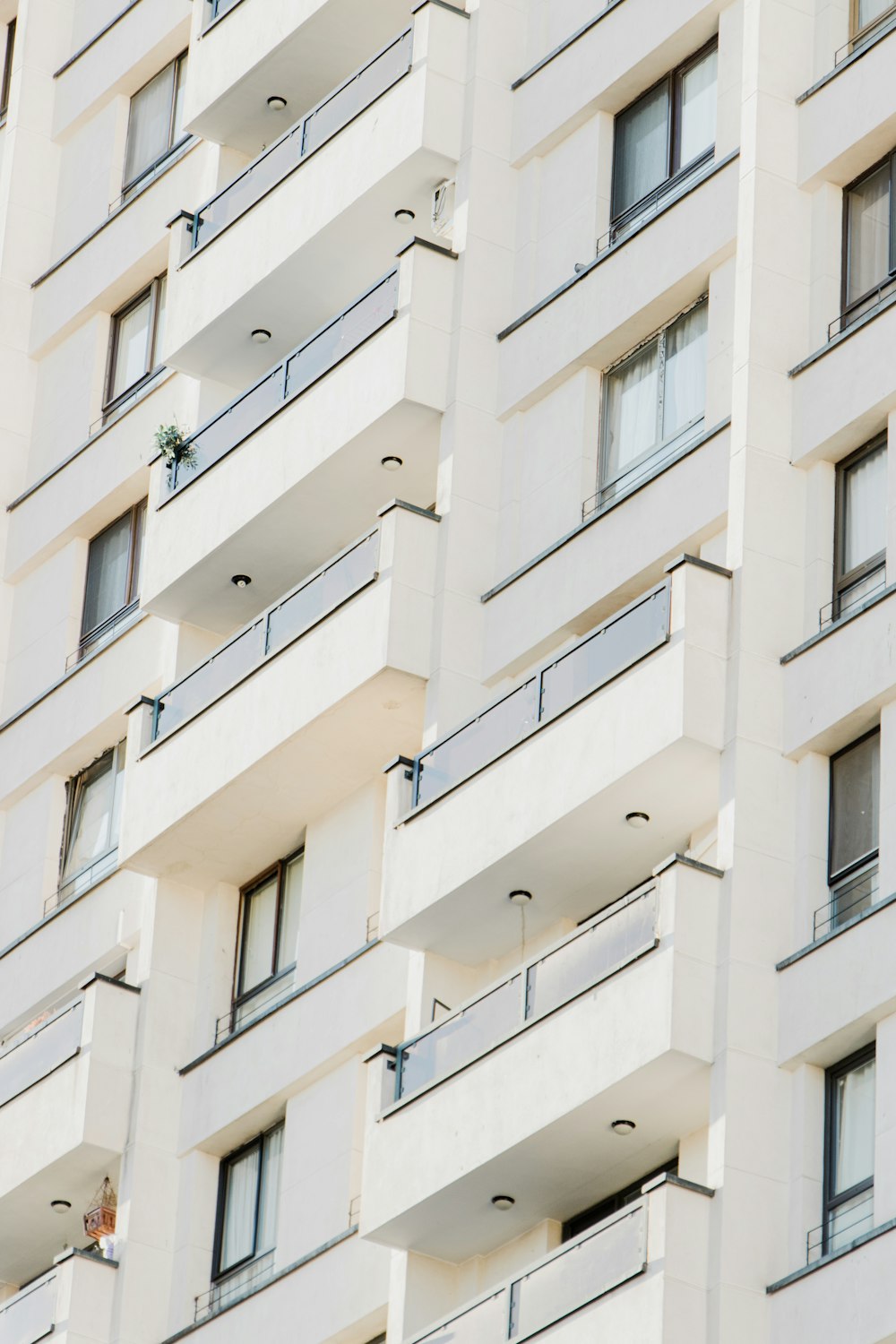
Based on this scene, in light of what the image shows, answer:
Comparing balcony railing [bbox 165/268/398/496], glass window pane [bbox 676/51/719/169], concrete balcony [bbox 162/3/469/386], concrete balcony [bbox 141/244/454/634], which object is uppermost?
concrete balcony [bbox 162/3/469/386]

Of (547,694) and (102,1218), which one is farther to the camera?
(102,1218)

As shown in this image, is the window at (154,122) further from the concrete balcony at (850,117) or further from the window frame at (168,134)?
the concrete balcony at (850,117)

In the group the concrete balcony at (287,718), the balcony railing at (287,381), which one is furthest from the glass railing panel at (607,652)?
the balcony railing at (287,381)

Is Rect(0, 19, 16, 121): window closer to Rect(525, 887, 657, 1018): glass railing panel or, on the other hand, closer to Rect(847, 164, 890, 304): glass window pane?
Rect(847, 164, 890, 304): glass window pane

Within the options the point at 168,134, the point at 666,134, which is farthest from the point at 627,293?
the point at 168,134

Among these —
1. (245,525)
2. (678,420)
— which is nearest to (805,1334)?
(678,420)

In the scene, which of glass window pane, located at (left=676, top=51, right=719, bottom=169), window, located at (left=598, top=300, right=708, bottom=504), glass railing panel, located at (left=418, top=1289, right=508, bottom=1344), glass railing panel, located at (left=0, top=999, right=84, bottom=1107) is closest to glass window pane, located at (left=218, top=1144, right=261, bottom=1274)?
glass railing panel, located at (left=0, top=999, right=84, bottom=1107)

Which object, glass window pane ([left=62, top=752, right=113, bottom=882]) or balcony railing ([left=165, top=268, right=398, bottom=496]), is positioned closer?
balcony railing ([left=165, top=268, right=398, bottom=496])

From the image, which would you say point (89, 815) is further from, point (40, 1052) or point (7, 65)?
point (7, 65)

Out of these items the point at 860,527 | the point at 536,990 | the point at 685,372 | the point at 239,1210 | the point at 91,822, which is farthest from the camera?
the point at 91,822

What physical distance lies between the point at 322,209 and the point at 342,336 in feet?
7.88

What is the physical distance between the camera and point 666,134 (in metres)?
35.7

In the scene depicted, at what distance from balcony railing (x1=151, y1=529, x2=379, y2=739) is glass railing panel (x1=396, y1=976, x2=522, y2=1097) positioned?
5694 millimetres

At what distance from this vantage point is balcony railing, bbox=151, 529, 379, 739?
3531cm
